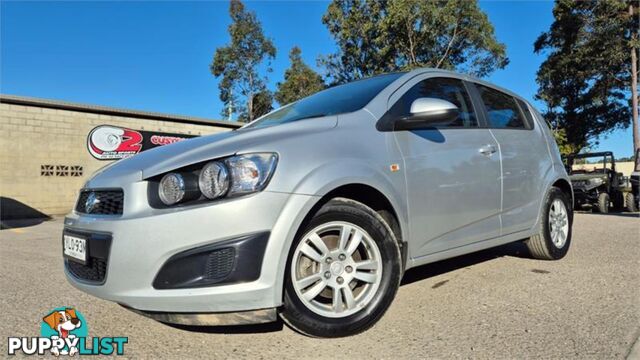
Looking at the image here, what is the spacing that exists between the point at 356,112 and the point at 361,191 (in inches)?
19.4

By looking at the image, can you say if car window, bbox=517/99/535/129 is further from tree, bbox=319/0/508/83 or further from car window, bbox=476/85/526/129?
tree, bbox=319/0/508/83

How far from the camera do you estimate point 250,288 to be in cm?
194

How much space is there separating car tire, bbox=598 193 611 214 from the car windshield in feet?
39.2

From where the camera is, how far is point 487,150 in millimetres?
3178

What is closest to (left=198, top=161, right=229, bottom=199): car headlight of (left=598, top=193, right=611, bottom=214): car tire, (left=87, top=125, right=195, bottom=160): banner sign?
(left=87, top=125, right=195, bottom=160): banner sign

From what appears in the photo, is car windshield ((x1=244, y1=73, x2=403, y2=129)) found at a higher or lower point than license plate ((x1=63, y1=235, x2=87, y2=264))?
higher

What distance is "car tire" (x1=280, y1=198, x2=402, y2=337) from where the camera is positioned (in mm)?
2096

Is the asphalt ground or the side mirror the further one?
the side mirror

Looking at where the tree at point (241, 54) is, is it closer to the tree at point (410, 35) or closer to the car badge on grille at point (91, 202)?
the tree at point (410, 35)

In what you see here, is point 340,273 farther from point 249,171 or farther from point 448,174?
point 448,174

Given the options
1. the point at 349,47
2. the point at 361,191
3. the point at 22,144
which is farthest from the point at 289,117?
the point at 349,47

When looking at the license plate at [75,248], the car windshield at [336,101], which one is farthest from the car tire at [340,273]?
the license plate at [75,248]

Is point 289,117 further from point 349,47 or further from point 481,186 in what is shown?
point 349,47

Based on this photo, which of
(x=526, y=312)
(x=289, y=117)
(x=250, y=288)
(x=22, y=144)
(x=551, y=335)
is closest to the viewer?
(x=250, y=288)
